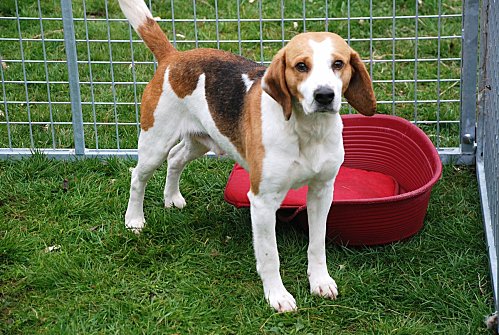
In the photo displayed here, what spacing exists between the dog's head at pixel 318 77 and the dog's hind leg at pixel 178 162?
4.22 ft

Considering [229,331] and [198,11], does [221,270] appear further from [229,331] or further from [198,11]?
[198,11]

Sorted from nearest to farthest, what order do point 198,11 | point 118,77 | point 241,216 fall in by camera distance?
point 241,216 → point 118,77 → point 198,11

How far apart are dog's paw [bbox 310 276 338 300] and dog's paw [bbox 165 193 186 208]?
4.06ft

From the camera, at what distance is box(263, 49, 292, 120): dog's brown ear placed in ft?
12.6

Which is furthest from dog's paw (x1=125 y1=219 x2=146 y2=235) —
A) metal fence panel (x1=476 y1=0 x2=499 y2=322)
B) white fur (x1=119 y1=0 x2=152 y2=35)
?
metal fence panel (x1=476 y1=0 x2=499 y2=322)

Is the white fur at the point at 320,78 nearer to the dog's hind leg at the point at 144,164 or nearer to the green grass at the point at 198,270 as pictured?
the green grass at the point at 198,270

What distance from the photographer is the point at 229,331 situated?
4.12 metres

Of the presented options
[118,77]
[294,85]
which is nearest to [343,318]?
[294,85]

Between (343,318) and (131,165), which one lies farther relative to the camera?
(131,165)

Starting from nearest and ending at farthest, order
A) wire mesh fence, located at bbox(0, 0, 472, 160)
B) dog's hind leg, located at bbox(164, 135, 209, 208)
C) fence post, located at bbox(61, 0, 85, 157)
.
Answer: dog's hind leg, located at bbox(164, 135, 209, 208) < fence post, located at bbox(61, 0, 85, 157) < wire mesh fence, located at bbox(0, 0, 472, 160)

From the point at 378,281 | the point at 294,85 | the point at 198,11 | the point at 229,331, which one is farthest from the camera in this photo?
the point at 198,11

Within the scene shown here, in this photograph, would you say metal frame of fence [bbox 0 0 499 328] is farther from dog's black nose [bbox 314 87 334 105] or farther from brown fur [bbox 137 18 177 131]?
dog's black nose [bbox 314 87 334 105]

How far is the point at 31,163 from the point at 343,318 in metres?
2.60

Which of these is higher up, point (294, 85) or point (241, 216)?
point (294, 85)
